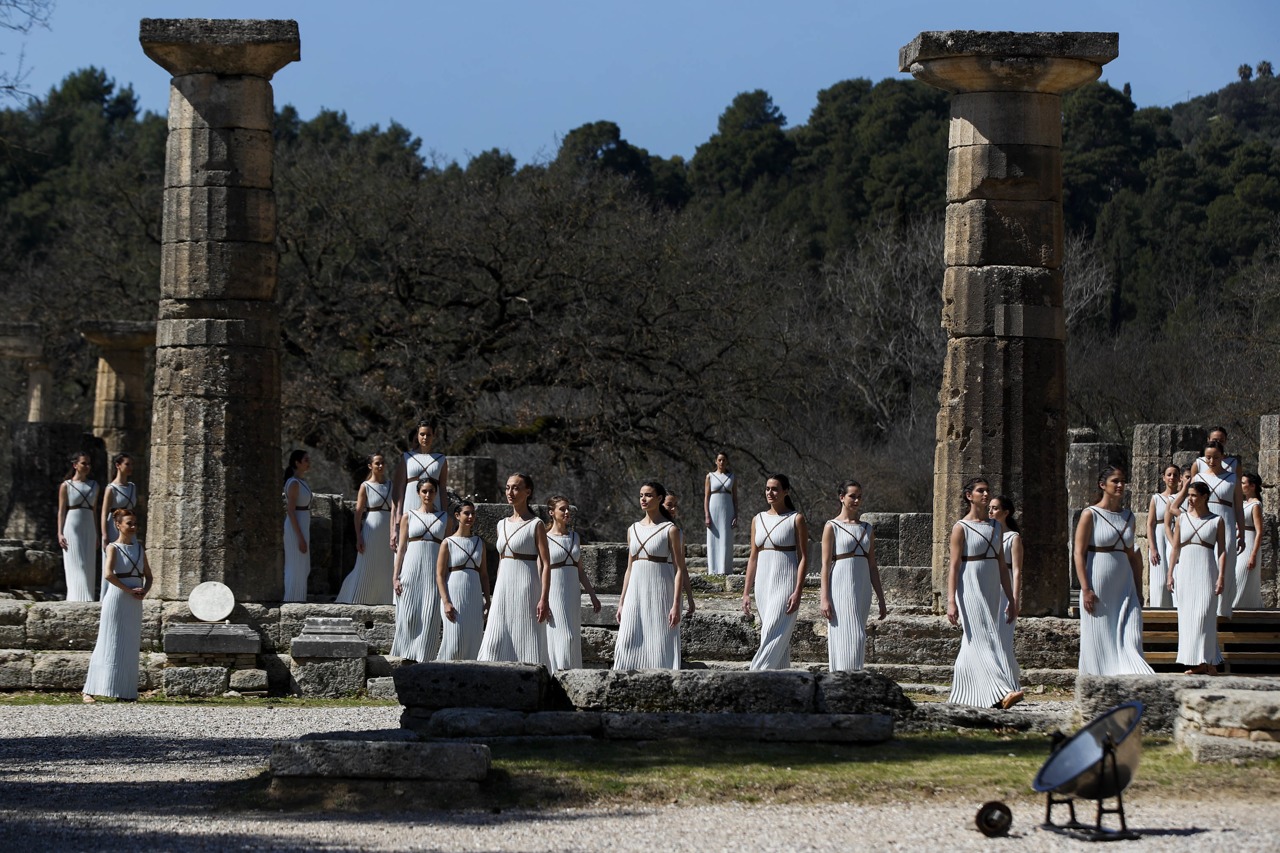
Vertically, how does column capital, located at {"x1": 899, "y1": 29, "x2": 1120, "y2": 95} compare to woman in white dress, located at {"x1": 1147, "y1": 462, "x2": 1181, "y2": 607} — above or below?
above

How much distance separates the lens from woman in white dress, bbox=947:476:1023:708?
41.6 feet

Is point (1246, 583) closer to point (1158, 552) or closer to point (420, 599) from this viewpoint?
point (1158, 552)

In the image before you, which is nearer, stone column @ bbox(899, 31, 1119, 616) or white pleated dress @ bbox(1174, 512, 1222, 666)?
white pleated dress @ bbox(1174, 512, 1222, 666)

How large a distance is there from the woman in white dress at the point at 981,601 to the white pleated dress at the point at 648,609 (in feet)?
6.29

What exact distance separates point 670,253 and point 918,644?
14.4 metres

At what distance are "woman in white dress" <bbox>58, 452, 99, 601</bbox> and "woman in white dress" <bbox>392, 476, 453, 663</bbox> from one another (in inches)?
164

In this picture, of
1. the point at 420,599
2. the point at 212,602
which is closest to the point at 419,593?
the point at 420,599

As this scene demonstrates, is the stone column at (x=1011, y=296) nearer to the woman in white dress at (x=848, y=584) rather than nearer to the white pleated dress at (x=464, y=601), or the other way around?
the woman in white dress at (x=848, y=584)

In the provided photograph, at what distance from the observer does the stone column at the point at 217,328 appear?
611 inches

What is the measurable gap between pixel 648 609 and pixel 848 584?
1.48m

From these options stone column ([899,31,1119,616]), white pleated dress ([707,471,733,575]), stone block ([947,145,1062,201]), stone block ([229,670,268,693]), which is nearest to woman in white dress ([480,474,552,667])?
stone block ([229,670,268,693])

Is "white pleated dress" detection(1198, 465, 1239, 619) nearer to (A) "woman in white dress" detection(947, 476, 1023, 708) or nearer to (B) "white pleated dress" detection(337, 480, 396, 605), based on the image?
(A) "woman in white dress" detection(947, 476, 1023, 708)

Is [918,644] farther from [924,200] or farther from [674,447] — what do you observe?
[924,200]

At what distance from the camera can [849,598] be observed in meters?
13.1
